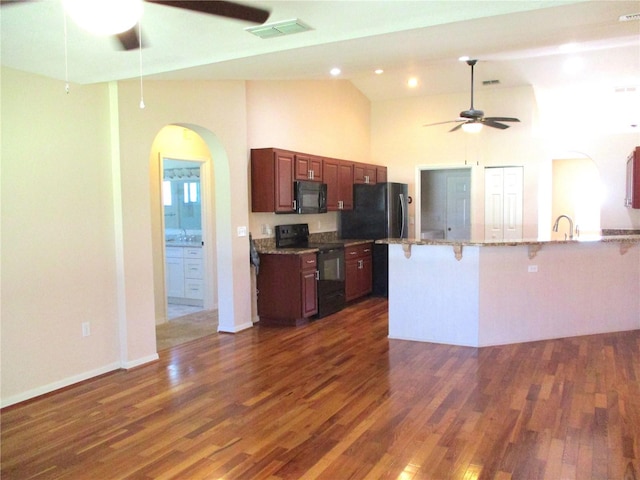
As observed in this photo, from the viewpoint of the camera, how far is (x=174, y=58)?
11.3ft

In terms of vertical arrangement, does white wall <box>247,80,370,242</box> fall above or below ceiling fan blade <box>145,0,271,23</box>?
above

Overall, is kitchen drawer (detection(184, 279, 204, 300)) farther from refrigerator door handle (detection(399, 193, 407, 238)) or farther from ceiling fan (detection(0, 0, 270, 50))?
ceiling fan (detection(0, 0, 270, 50))

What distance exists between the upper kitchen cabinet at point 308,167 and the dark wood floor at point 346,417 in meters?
2.27

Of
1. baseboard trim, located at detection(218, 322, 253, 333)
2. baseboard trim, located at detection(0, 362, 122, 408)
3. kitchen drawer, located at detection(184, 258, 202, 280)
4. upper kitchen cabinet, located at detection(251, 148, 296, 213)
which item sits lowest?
baseboard trim, located at detection(0, 362, 122, 408)

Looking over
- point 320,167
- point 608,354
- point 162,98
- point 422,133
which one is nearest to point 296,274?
point 320,167

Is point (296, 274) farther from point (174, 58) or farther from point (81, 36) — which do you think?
point (81, 36)

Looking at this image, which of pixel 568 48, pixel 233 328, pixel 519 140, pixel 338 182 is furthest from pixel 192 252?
pixel 568 48

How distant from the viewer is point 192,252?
6.63 metres

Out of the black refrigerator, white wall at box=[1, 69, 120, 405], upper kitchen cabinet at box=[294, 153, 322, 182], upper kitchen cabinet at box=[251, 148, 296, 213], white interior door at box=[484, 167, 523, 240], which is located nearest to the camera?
white wall at box=[1, 69, 120, 405]

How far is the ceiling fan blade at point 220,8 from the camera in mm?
2184

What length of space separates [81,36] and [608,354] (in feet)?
15.9

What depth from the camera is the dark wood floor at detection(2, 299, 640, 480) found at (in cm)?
259

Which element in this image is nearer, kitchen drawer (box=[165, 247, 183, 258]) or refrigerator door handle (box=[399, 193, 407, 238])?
kitchen drawer (box=[165, 247, 183, 258])

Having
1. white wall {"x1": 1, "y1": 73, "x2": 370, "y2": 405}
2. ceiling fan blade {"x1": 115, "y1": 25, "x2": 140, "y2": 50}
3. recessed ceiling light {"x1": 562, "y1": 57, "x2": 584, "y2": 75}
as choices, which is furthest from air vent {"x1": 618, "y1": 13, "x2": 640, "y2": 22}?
recessed ceiling light {"x1": 562, "y1": 57, "x2": 584, "y2": 75}
